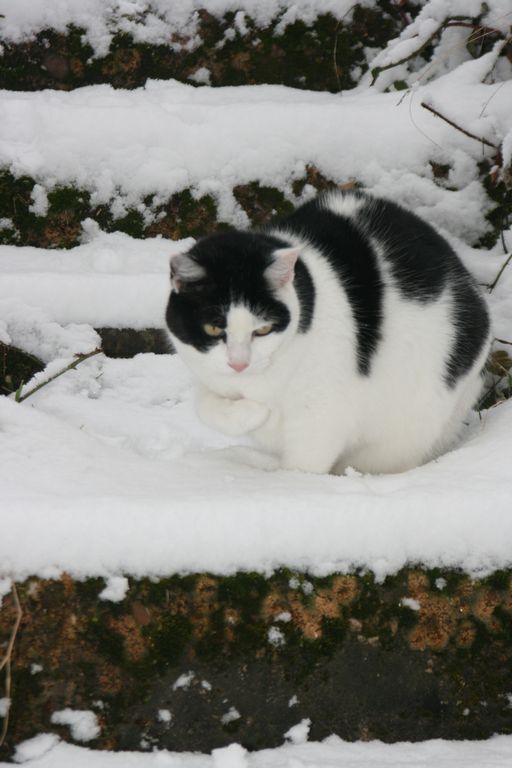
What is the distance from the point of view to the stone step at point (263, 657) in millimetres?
1533

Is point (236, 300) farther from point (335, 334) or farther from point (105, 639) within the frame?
point (105, 639)

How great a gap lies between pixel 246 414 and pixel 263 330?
0.79 feet

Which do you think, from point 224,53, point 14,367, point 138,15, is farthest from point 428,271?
point 138,15

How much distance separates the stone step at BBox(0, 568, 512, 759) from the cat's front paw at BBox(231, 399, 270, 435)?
19.6 inches

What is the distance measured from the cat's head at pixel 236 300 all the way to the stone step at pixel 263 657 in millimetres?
548

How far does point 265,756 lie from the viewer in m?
1.56

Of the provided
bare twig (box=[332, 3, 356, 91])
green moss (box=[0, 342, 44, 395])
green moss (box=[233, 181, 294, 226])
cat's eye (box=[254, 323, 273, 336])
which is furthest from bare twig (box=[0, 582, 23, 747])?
bare twig (box=[332, 3, 356, 91])

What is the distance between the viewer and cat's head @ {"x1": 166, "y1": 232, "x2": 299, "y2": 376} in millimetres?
1848

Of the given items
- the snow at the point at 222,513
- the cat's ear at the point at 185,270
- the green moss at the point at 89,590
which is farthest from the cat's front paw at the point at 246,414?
the green moss at the point at 89,590

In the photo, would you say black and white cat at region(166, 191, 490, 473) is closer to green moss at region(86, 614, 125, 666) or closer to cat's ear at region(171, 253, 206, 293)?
cat's ear at region(171, 253, 206, 293)

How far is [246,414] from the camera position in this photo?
2.00m

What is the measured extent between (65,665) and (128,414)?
3.36 feet

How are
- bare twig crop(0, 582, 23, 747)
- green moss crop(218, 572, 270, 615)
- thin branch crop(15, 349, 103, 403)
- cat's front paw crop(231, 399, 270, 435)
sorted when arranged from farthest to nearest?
1. thin branch crop(15, 349, 103, 403)
2. cat's front paw crop(231, 399, 270, 435)
3. green moss crop(218, 572, 270, 615)
4. bare twig crop(0, 582, 23, 747)

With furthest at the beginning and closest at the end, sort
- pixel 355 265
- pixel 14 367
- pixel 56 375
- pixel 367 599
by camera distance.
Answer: pixel 14 367, pixel 56 375, pixel 355 265, pixel 367 599
